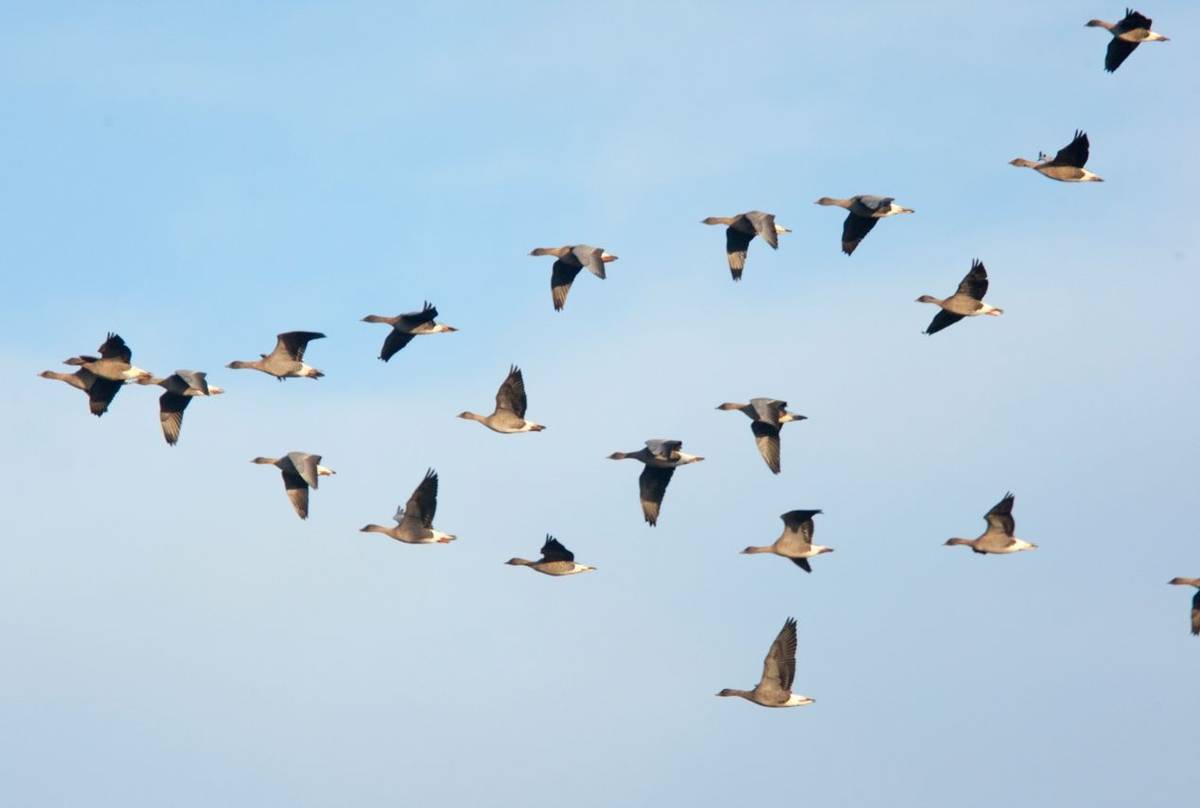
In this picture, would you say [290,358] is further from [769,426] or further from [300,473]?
[769,426]

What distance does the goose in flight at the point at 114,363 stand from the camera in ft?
150

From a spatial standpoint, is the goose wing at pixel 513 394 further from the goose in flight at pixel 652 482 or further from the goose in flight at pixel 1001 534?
the goose in flight at pixel 1001 534

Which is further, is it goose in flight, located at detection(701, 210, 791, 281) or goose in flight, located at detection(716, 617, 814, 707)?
goose in flight, located at detection(701, 210, 791, 281)

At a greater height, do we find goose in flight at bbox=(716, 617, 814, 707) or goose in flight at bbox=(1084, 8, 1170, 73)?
goose in flight at bbox=(1084, 8, 1170, 73)

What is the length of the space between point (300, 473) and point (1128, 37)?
16933 millimetres

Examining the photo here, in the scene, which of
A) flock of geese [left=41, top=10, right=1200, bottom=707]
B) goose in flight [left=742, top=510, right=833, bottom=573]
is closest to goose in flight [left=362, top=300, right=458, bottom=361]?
flock of geese [left=41, top=10, right=1200, bottom=707]

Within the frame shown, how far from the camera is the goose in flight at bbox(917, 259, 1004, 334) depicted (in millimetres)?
44375

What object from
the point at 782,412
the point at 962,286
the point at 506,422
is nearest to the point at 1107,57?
the point at 962,286

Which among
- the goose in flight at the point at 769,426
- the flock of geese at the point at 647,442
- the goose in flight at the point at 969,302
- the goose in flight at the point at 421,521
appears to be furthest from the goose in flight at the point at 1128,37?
the goose in flight at the point at 421,521

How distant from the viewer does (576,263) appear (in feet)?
150

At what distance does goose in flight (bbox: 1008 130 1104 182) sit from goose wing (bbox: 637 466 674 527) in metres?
9.17

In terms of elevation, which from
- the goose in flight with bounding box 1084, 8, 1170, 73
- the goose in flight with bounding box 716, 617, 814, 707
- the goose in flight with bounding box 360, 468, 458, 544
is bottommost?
the goose in flight with bounding box 716, 617, 814, 707

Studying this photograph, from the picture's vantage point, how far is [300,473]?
42.4m

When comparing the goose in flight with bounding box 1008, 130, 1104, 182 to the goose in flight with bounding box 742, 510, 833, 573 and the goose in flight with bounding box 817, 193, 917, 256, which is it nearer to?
the goose in flight with bounding box 817, 193, 917, 256
